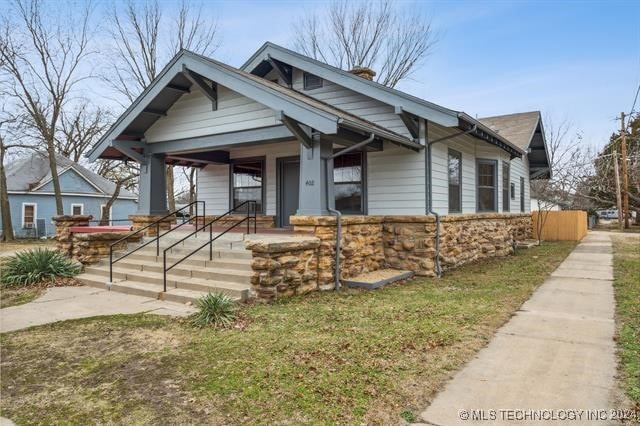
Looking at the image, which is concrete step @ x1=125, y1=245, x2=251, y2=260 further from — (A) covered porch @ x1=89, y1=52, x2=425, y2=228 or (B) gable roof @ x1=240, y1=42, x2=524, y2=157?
(B) gable roof @ x1=240, y1=42, x2=524, y2=157

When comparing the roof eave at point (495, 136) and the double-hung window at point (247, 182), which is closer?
the roof eave at point (495, 136)

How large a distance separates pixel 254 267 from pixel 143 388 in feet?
9.85

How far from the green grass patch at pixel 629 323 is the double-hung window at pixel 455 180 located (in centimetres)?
349

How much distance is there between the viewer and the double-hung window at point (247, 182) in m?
11.2

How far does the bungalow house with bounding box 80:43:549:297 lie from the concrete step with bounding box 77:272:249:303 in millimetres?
340

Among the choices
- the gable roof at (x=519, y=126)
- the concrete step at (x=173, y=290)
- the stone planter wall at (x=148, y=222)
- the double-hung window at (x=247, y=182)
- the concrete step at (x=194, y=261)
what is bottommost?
the concrete step at (x=173, y=290)

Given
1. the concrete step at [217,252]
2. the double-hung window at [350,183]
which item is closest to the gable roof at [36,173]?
the concrete step at [217,252]

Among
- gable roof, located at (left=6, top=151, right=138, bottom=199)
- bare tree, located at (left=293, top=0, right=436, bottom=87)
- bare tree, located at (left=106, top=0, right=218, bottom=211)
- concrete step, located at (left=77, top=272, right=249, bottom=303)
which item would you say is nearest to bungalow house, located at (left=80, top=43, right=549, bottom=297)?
concrete step, located at (left=77, top=272, right=249, bottom=303)

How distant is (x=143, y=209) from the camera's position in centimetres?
990

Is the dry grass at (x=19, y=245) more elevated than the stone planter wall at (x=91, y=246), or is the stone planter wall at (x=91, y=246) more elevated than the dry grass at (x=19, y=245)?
the stone planter wall at (x=91, y=246)

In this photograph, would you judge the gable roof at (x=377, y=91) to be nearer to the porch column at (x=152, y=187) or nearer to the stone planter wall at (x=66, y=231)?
the porch column at (x=152, y=187)

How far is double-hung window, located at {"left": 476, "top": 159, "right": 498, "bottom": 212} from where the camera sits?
11.6 m

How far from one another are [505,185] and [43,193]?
25061 millimetres

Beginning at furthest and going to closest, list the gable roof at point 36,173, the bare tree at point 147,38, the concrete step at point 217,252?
1. the gable roof at point 36,173
2. the bare tree at point 147,38
3. the concrete step at point 217,252
